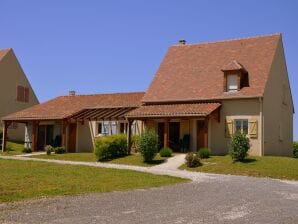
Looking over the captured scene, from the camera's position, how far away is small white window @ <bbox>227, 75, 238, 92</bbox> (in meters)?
30.9

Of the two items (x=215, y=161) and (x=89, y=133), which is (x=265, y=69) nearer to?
(x=215, y=161)

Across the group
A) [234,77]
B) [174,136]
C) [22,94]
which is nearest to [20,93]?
[22,94]

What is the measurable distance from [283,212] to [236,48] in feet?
79.7

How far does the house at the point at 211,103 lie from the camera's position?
97.7ft

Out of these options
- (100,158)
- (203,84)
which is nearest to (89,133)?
(100,158)

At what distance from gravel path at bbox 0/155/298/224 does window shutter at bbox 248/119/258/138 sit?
43.7 feet

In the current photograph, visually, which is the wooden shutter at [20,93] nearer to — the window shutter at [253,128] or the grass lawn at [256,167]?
the window shutter at [253,128]

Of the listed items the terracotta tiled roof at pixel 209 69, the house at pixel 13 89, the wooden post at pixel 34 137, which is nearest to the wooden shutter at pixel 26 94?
the house at pixel 13 89

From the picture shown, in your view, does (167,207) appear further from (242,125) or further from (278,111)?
(278,111)

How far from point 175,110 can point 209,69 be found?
516 cm

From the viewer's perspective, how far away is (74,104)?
128 feet

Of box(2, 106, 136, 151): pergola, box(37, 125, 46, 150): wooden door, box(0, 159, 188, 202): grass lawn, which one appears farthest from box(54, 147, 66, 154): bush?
box(0, 159, 188, 202): grass lawn

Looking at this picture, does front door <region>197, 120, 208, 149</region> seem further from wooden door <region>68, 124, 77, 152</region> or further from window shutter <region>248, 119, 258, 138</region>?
wooden door <region>68, 124, 77, 152</region>

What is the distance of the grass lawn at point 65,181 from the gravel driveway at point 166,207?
1061 mm
